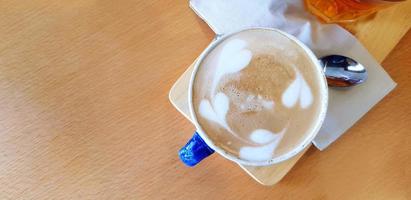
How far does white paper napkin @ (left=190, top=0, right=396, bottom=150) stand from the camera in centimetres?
59

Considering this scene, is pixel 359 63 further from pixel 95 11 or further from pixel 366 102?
pixel 95 11

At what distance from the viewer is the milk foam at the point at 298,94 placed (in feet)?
1.69

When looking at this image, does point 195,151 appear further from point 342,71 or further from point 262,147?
point 342,71

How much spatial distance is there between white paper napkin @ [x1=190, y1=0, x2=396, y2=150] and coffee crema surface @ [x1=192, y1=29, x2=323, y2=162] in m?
0.07

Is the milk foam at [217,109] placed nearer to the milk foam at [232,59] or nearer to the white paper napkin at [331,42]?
the milk foam at [232,59]

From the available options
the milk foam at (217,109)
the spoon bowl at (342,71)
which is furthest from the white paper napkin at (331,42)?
the milk foam at (217,109)

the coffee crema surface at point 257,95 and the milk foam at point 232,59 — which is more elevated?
the milk foam at point 232,59

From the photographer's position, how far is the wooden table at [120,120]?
61cm

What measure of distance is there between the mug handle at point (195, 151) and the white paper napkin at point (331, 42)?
0.45 ft

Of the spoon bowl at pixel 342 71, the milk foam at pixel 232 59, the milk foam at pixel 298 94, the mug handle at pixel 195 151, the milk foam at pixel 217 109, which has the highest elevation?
the milk foam at pixel 232 59

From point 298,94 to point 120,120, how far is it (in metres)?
0.23

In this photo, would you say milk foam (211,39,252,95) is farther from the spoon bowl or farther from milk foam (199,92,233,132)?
the spoon bowl

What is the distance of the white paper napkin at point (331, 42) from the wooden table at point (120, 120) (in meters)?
0.03

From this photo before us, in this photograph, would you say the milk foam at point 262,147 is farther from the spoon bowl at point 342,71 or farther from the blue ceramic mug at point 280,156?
the spoon bowl at point 342,71
